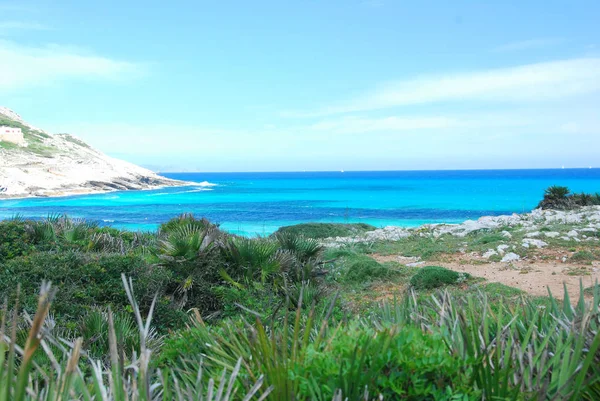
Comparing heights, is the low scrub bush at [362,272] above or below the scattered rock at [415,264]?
above

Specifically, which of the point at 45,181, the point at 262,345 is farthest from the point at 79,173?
the point at 262,345

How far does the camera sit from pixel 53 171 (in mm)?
74812

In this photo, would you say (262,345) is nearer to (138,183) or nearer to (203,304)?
(203,304)

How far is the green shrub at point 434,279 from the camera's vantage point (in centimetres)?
936

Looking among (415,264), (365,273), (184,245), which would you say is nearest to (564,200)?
(415,264)

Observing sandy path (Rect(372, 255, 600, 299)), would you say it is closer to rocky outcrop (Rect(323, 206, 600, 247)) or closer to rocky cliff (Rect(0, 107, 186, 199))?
rocky outcrop (Rect(323, 206, 600, 247))

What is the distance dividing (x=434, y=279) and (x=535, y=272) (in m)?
2.73

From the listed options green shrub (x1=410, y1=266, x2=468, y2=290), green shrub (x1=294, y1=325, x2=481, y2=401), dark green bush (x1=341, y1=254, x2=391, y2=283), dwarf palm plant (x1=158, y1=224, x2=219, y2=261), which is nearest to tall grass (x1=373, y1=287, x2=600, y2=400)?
green shrub (x1=294, y1=325, x2=481, y2=401)

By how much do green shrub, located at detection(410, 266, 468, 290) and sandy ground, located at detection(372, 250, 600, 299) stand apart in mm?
969

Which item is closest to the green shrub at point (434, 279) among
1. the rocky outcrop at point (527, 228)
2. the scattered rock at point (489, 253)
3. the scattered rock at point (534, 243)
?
the scattered rock at point (489, 253)

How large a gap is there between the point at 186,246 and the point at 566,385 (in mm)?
6553

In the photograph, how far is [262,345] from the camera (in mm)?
2273

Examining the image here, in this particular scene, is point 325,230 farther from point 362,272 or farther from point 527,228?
point 362,272

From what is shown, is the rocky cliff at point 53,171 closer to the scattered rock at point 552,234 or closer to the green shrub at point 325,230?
the green shrub at point 325,230
